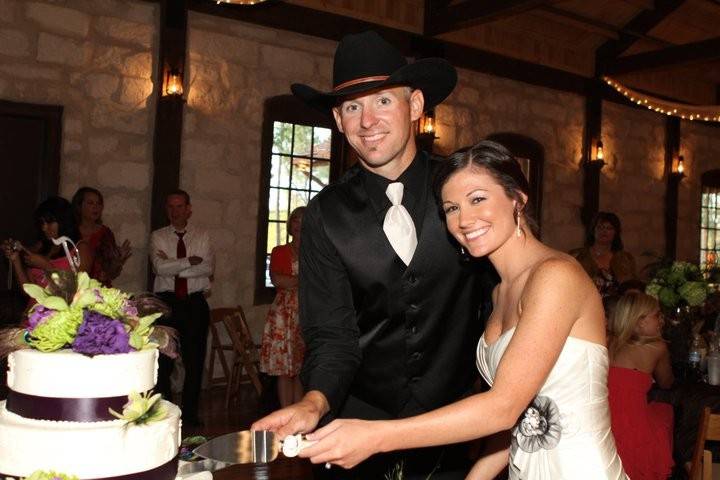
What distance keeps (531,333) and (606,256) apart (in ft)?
18.8

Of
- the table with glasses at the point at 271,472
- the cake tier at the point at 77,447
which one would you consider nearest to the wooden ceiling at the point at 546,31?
the table with glasses at the point at 271,472

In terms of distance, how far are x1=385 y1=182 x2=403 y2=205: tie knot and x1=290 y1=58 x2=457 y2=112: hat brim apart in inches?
11.5

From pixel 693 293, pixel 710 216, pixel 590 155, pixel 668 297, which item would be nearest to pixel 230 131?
pixel 668 297

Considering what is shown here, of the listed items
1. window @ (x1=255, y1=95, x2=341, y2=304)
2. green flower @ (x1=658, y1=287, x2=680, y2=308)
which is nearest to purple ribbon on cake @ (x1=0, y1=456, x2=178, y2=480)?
green flower @ (x1=658, y1=287, x2=680, y2=308)

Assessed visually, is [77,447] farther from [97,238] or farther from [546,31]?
[546,31]

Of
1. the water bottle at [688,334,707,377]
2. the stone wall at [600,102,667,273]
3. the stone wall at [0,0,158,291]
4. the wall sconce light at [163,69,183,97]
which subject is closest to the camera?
the water bottle at [688,334,707,377]

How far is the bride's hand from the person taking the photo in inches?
A: 63.4

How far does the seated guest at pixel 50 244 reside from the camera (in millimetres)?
5254

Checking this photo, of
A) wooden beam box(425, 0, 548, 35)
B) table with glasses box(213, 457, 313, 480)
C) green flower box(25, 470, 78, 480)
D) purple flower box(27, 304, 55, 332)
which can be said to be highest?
wooden beam box(425, 0, 548, 35)

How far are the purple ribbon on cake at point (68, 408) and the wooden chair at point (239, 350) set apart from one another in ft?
17.0

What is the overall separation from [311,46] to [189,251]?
9.02 ft

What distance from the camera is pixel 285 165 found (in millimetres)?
8117

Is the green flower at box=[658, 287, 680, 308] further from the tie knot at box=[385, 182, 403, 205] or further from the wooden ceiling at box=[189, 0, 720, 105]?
the wooden ceiling at box=[189, 0, 720, 105]

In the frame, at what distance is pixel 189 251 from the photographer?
6.56 meters
